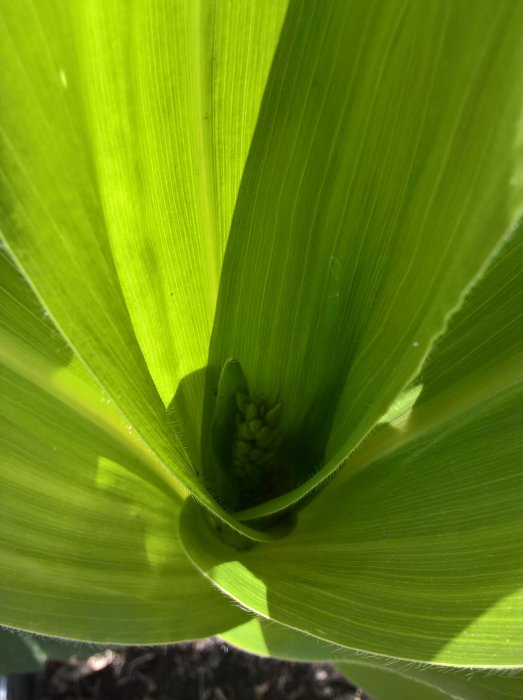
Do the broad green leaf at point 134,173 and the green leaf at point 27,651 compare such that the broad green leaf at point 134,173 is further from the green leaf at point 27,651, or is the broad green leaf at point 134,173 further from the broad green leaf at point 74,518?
the green leaf at point 27,651

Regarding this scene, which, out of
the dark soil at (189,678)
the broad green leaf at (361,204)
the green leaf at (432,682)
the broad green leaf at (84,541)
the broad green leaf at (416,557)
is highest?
the broad green leaf at (361,204)

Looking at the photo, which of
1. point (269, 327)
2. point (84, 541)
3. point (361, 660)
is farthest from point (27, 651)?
point (269, 327)

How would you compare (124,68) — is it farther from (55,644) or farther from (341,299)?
(55,644)

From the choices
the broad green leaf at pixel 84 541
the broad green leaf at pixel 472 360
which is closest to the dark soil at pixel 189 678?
the broad green leaf at pixel 84 541

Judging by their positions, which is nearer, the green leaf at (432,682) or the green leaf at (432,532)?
the green leaf at (432,532)

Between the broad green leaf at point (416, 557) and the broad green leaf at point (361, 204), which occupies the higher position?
the broad green leaf at point (361, 204)

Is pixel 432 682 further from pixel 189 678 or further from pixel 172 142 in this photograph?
pixel 189 678

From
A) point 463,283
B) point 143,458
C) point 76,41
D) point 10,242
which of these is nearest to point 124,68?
point 76,41

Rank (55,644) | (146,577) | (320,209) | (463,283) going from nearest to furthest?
(463,283), (320,209), (146,577), (55,644)
